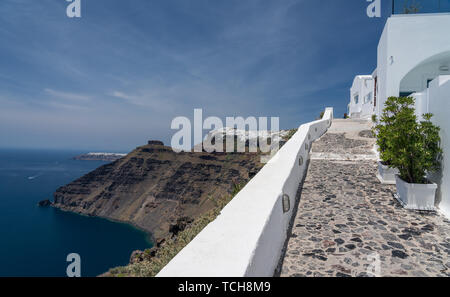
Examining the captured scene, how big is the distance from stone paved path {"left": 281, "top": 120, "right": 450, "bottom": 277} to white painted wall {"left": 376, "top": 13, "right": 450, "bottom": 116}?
16.4 feet

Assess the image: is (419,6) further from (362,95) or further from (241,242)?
(362,95)

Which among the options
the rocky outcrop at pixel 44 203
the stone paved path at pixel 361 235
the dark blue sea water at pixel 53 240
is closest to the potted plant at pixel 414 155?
the stone paved path at pixel 361 235

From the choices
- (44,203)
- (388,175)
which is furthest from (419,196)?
(44,203)

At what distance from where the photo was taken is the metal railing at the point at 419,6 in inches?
288

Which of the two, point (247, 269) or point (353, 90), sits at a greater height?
point (353, 90)

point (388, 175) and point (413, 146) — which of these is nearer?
point (413, 146)

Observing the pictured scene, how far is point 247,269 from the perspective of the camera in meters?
1.36

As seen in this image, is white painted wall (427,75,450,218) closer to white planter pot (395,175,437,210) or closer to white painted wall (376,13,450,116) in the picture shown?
white planter pot (395,175,437,210)

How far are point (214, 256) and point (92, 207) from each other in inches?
3642

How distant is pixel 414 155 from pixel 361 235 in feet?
6.47

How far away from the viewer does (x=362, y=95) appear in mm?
21375
